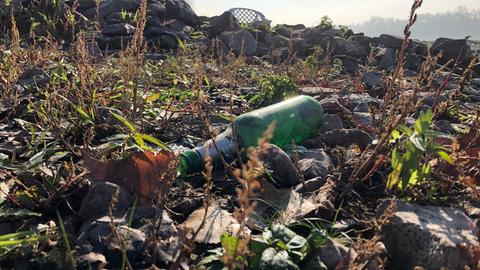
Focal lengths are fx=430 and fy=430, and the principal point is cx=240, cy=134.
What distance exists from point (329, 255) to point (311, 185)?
0.68 m

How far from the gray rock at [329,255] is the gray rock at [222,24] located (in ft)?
29.7

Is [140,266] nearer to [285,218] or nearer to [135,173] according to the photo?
[135,173]

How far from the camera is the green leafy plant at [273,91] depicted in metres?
3.94

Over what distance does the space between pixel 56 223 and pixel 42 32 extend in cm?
660

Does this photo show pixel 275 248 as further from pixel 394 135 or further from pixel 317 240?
pixel 394 135

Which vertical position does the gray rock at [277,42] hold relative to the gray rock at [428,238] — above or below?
below

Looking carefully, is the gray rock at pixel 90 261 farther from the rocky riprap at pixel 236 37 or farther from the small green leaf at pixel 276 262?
the rocky riprap at pixel 236 37

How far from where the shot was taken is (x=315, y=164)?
88.7 inches

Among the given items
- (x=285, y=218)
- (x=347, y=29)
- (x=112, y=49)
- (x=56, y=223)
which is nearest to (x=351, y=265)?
(x=285, y=218)

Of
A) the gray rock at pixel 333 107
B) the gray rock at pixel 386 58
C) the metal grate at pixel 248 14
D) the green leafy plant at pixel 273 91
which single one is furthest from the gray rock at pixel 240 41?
the gray rock at pixel 333 107

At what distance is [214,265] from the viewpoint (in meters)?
1.46

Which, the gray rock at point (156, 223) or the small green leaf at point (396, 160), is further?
the small green leaf at point (396, 160)

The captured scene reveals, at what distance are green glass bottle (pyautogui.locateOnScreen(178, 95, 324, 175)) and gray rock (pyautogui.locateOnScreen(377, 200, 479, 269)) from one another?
2.72 feet

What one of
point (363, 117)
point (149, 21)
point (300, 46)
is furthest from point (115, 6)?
point (363, 117)
